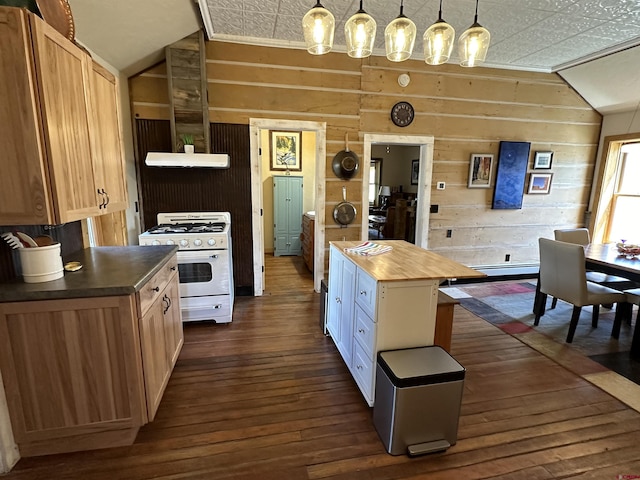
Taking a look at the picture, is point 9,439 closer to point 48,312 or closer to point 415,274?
point 48,312

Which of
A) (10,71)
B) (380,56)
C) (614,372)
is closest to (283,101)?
(380,56)

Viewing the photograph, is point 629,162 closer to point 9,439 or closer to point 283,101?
point 283,101

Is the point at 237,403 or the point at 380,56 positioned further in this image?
the point at 380,56

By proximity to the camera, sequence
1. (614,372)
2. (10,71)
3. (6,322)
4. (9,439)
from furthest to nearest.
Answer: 1. (614,372)
2. (9,439)
3. (6,322)
4. (10,71)

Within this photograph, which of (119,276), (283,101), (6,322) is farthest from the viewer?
(283,101)

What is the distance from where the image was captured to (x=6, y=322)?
1448 mm

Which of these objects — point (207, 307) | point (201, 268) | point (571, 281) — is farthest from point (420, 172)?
point (207, 307)

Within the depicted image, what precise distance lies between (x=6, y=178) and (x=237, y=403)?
5.64 feet

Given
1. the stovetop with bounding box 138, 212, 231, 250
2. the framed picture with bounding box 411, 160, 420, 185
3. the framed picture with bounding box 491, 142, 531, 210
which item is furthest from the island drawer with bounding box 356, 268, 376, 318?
the framed picture with bounding box 411, 160, 420, 185

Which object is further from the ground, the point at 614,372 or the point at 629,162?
the point at 629,162

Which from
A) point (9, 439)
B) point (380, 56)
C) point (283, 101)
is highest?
point (380, 56)

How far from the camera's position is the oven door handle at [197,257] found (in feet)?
9.48

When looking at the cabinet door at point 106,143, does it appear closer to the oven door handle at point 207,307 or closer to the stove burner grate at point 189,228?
the stove burner grate at point 189,228

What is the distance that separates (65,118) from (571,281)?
3.90 meters
